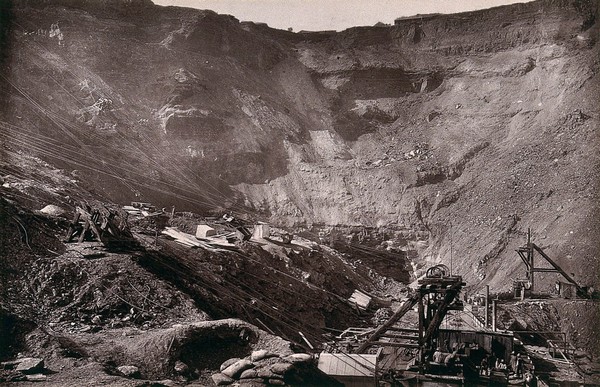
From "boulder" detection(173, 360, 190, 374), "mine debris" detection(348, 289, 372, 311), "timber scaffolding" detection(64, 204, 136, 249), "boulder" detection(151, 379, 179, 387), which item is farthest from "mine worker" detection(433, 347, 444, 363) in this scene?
"timber scaffolding" detection(64, 204, 136, 249)

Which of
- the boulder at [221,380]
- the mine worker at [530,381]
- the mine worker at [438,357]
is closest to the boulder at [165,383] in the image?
the boulder at [221,380]

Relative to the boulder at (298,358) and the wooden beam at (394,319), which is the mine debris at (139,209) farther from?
the boulder at (298,358)

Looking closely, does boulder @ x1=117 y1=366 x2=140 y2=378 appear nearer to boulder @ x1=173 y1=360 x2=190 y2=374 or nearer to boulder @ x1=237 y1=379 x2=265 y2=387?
boulder @ x1=173 y1=360 x2=190 y2=374

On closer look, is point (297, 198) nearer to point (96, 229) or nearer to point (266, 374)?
point (96, 229)

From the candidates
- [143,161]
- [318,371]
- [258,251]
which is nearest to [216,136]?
[143,161]

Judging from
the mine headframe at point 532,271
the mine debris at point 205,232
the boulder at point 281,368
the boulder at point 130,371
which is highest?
the mine headframe at point 532,271
